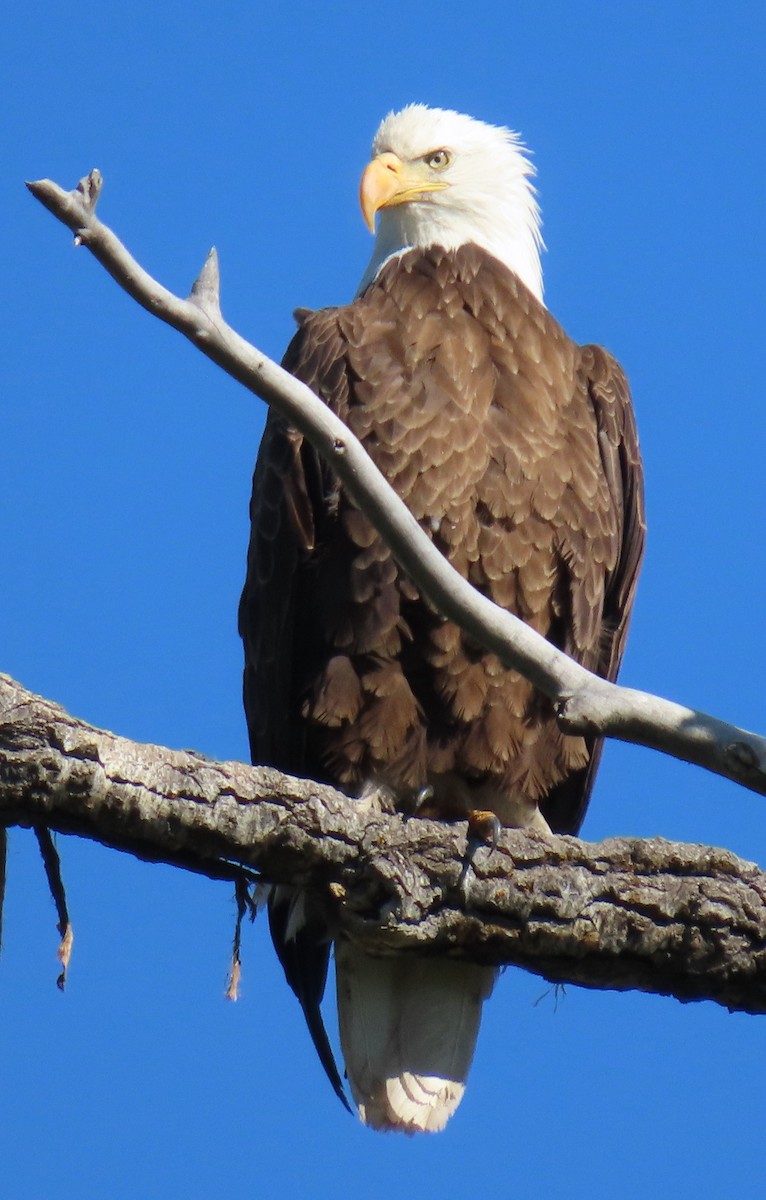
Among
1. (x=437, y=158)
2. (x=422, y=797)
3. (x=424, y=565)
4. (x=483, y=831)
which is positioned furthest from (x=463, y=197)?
(x=424, y=565)

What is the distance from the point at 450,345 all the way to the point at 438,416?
1.02ft

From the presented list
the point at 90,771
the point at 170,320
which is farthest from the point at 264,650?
the point at 170,320

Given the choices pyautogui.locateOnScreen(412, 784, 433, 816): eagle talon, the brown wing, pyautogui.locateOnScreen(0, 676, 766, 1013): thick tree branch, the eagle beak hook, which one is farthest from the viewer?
the eagle beak hook

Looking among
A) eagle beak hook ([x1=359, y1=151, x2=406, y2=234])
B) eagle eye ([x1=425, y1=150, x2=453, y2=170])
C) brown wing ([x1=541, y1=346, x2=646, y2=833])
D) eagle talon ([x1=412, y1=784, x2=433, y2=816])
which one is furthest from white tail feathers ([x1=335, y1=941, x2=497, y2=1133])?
eagle eye ([x1=425, y1=150, x2=453, y2=170])

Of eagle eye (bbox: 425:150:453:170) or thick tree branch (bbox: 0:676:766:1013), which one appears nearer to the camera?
thick tree branch (bbox: 0:676:766:1013)

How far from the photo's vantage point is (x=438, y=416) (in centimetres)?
500

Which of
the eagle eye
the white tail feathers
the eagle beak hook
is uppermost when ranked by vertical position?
the eagle eye

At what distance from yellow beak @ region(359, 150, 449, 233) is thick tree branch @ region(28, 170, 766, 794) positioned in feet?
9.54

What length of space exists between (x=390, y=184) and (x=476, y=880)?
2.70 m

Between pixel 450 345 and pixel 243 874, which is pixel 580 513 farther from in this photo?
pixel 243 874

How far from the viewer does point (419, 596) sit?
4895mm

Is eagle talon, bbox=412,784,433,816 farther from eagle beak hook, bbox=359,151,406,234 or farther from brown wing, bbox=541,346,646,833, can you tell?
eagle beak hook, bbox=359,151,406,234

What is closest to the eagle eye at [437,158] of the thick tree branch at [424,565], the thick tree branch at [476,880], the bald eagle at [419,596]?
the bald eagle at [419,596]

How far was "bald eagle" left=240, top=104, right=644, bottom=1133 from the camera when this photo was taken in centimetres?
495
